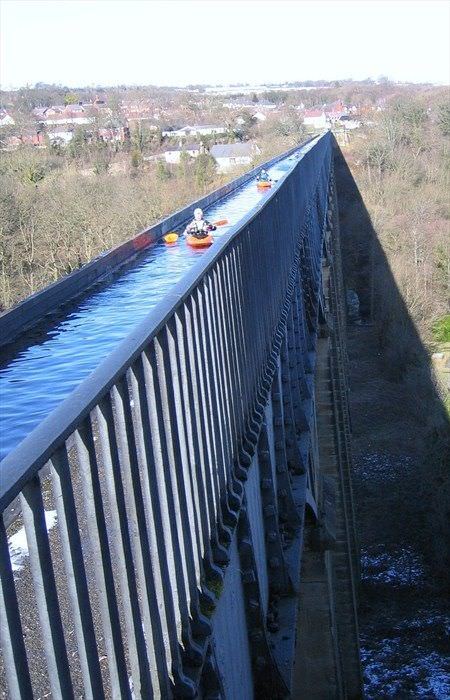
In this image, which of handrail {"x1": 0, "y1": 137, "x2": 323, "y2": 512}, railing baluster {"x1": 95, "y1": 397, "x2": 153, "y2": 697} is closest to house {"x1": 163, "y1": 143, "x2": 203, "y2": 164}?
handrail {"x1": 0, "y1": 137, "x2": 323, "y2": 512}

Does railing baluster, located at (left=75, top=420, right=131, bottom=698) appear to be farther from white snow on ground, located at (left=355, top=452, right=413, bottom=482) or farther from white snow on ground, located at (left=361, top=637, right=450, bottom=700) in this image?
white snow on ground, located at (left=355, top=452, right=413, bottom=482)

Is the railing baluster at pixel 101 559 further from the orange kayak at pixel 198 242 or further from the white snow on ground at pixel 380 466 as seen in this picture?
the white snow on ground at pixel 380 466

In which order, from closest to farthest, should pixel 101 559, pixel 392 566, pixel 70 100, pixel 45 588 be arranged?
pixel 45 588, pixel 101 559, pixel 392 566, pixel 70 100

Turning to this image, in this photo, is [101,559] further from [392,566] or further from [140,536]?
[392,566]

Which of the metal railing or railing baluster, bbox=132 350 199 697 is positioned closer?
the metal railing

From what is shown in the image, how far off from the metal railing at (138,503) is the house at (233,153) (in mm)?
60220

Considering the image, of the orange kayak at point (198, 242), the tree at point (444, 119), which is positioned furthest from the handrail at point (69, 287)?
the tree at point (444, 119)

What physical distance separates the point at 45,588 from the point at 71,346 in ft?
13.1

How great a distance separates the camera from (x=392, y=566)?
22.8 m

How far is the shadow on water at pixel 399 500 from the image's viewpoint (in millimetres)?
19625

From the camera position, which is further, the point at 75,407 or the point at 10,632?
the point at 75,407

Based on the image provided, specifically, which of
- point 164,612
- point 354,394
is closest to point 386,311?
point 354,394

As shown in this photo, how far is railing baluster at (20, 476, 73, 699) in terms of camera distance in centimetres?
166

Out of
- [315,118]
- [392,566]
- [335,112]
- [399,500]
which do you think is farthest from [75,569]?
[335,112]
